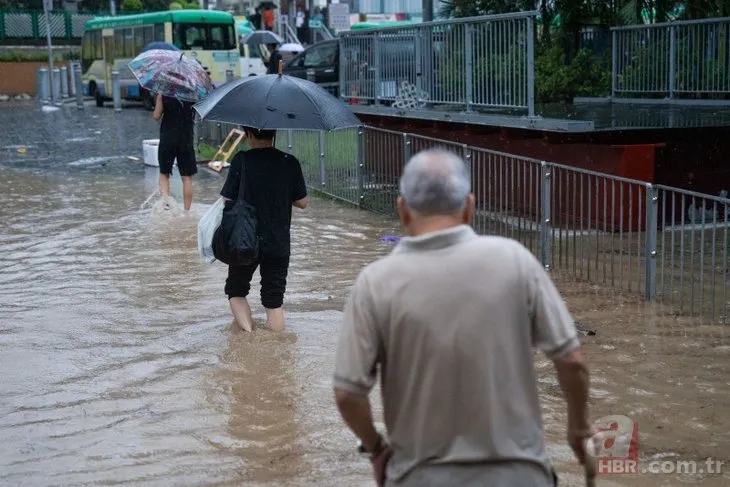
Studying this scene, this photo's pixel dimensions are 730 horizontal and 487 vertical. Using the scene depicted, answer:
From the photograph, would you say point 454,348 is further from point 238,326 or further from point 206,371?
point 238,326

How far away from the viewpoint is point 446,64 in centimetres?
1427

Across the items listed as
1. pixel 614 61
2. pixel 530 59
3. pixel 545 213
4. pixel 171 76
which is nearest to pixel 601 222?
pixel 545 213

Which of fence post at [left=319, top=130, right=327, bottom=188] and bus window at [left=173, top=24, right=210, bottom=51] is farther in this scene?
bus window at [left=173, top=24, right=210, bottom=51]

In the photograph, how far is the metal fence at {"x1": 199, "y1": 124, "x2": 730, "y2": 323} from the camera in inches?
342

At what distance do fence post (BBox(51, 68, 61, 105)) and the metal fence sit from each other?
79.7 feet

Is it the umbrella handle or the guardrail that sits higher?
the guardrail

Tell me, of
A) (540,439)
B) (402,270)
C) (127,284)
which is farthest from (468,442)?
(127,284)

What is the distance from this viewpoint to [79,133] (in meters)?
25.3

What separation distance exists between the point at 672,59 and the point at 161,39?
72.7 ft

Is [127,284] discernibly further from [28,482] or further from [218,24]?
[218,24]

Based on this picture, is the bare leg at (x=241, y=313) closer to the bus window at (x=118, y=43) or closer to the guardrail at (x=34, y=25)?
the bus window at (x=118, y=43)

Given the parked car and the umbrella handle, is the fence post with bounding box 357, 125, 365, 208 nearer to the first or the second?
the parked car

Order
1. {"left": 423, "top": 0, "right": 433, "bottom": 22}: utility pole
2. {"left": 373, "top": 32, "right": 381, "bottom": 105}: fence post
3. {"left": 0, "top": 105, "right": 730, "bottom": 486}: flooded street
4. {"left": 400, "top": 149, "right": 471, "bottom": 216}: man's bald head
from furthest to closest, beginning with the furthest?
{"left": 423, "top": 0, "right": 433, "bottom": 22}: utility pole < {"left": 373, "top": 32, "right": 381, "bottom": 105}: fence post < {"left": 0, "top": 105, "right": 730, "bottom": 486}: flooded street < {"left": 400, "top": 149, "right": 471, "bottom": 216}: man's bald head

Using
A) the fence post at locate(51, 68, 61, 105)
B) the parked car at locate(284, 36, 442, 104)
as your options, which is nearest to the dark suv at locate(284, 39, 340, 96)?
the fence post at locate(51, 68, 61, 105)
